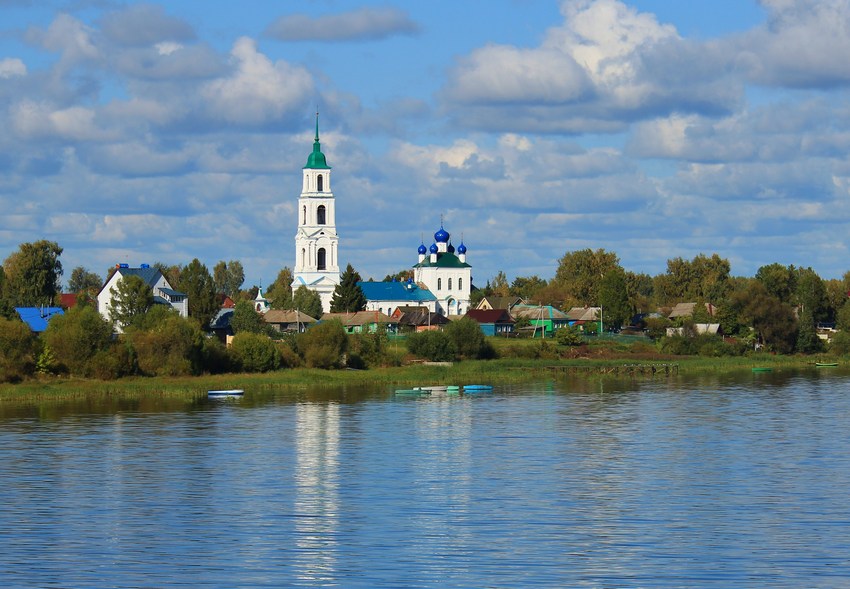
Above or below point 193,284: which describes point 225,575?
below

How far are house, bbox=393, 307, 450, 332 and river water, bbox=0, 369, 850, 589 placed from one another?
218 ft

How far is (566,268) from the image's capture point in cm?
17662

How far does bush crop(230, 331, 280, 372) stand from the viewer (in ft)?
276

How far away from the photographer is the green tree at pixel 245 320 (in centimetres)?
10788

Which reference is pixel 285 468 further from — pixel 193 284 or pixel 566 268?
pixel 566 268

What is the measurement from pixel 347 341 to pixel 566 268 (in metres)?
90.6

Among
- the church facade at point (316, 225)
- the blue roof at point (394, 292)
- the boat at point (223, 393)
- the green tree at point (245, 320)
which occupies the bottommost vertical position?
the boat at point (223, 393)

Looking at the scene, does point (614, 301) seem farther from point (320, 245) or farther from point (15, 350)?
point (15, 350)

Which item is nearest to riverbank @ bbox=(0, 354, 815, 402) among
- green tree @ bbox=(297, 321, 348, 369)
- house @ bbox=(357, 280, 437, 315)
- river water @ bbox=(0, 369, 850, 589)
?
green tree @ bbox=(297, 321, 348, 369)

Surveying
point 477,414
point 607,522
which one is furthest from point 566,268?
point 607,522

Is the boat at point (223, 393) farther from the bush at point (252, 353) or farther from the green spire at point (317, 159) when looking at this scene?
the green spire at point (317, 159)

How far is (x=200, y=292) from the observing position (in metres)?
116

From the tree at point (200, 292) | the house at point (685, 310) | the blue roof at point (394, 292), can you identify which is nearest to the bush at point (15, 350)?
the tree at point (200, 292)

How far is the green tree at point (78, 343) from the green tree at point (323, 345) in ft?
46.5
